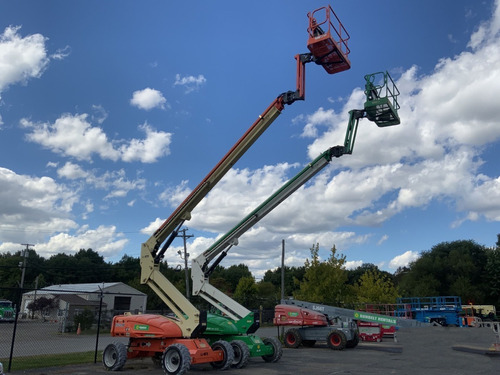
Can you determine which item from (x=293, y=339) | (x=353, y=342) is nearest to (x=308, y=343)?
(x=293, y=339)

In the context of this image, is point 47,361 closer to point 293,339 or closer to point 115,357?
point 115,357

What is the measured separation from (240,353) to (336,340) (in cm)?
817

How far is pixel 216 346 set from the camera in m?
12.3

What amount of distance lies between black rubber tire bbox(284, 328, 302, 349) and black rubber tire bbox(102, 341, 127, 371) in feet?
33.4

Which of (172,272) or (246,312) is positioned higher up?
(172,272)

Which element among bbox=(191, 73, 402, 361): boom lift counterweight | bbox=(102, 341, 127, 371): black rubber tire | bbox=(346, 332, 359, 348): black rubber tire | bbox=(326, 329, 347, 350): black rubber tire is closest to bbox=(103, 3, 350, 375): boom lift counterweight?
bbox=(102, 341, 127, 371): black rubber tire

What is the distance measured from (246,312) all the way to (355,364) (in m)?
4.23

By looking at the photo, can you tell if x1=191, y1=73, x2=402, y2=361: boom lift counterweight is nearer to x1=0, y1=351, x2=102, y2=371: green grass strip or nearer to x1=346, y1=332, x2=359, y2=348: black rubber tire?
x1=0, y1=351, x2=102, y2=371: green grass strip

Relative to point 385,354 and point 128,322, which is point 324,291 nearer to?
point 385,354

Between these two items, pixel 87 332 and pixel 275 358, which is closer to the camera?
pixel 275 358

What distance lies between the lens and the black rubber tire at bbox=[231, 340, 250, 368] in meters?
12.7

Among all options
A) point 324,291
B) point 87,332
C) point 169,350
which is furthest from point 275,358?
point 87,332

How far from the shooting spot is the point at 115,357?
12.3 meters

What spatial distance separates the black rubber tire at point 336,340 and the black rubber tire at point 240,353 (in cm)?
762
